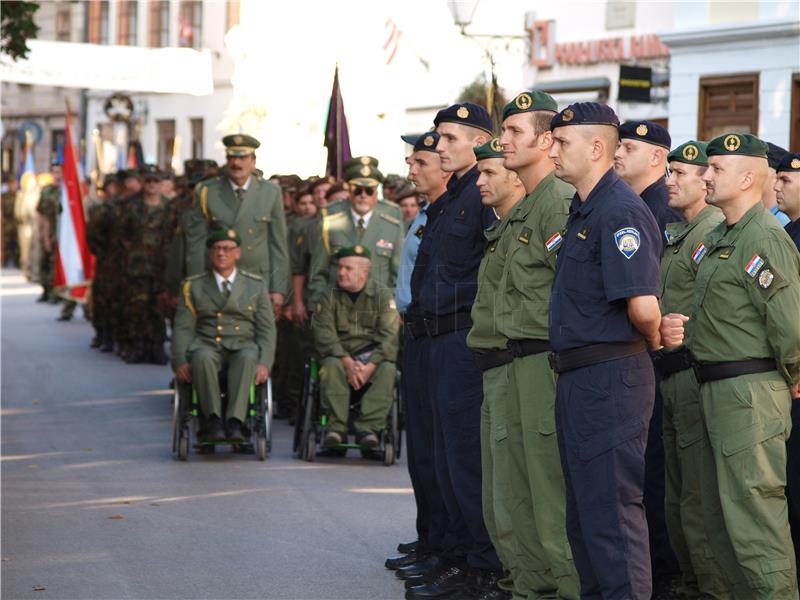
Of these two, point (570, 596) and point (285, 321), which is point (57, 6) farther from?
point (570, 596)

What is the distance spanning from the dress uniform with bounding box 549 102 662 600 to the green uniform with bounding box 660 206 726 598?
109 cm

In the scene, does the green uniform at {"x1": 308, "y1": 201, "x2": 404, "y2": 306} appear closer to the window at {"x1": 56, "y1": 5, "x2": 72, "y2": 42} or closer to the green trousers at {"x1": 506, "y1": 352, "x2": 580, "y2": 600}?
the green trousers at {"x1": 506, "y1": 352, "x2": 580, "y2": 600}

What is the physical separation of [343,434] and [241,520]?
8.17 feet

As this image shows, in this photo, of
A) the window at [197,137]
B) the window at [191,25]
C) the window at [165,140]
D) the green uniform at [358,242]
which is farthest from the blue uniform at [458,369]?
the window at [165,140]

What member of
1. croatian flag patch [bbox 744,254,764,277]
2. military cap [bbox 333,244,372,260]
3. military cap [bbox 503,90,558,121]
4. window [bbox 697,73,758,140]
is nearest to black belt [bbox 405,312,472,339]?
military cap [bbox 503,90,558,121]

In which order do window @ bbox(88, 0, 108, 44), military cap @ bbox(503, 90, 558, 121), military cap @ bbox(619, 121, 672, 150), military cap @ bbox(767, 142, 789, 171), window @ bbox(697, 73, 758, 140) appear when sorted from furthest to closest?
window @ bbox(88, 0, 108, 44) → window @ bbox(697, 73, 758, 140) → military cap @ bbox(767, 142, 789, 171) → military cap @ bbox(619, 121, 672, 150) → military cap @ bbox(503, 90, 558, 121)

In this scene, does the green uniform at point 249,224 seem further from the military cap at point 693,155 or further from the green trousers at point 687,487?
the green trousers at point 687,487

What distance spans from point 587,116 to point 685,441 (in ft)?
5.69

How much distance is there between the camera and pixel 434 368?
8125 millimetres

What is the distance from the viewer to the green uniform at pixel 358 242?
43.8 ft

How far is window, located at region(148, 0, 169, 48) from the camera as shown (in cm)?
5162

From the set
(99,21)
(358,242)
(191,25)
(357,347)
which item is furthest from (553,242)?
(99,21)

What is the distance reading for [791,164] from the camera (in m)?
7.85

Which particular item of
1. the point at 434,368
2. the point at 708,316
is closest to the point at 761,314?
the point at 708,316
